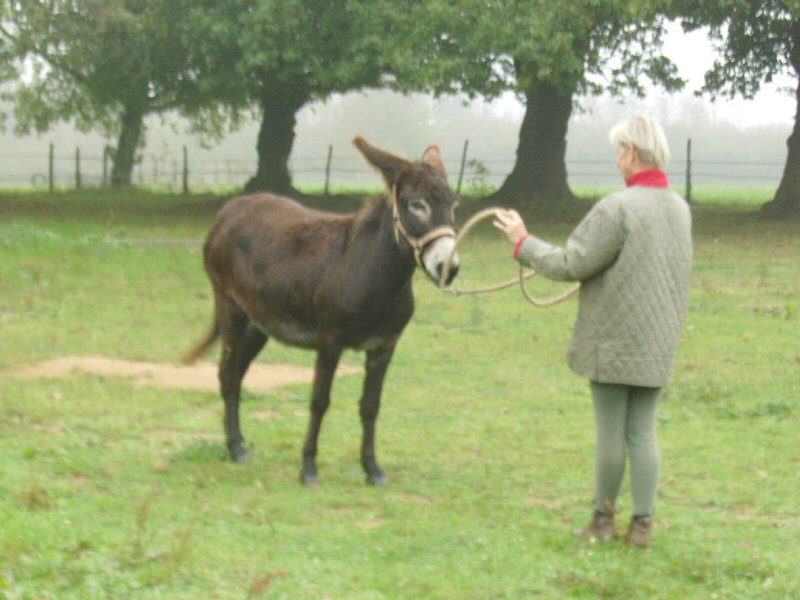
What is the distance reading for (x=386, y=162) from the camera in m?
6.68

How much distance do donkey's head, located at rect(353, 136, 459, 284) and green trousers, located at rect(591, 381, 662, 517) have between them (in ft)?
3.62

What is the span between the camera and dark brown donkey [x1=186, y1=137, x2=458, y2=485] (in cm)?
659

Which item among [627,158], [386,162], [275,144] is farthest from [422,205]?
[275,144]

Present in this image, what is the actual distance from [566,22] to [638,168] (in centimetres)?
1600

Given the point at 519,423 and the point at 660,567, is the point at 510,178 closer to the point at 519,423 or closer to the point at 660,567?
the point at 519,423

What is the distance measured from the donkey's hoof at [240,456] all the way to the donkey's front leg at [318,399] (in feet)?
1.96

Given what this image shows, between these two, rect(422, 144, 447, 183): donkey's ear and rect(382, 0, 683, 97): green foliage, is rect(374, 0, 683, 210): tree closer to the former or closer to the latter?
rect(382, 0, 683, 97): green foliage

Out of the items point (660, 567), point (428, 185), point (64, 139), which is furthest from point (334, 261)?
point (64, 139)

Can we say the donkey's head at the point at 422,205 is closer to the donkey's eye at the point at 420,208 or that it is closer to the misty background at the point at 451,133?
the donkey's eye at the point at 420,208

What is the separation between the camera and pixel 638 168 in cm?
557

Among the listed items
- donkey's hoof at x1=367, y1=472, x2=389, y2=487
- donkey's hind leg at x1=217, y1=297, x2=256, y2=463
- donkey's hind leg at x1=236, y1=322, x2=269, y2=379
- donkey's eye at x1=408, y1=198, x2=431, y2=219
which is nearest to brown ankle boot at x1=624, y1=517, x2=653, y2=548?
donkey's hoof at x1=367, y1=472, x2=389, y2=487

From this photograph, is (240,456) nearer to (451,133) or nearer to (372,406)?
(372,406)

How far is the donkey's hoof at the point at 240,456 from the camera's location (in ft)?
24.8

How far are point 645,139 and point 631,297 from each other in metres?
0.73
